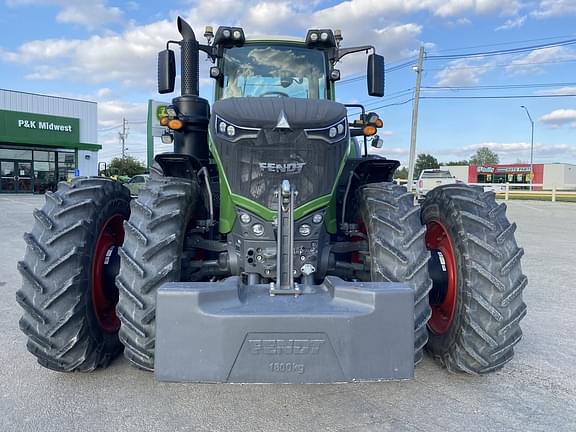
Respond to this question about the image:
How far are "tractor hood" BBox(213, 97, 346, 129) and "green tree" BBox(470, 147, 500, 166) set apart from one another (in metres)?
97.2

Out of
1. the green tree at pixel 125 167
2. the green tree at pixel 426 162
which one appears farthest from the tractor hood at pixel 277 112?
the green tree at pixel 426 162

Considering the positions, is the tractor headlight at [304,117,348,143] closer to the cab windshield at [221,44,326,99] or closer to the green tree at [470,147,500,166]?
the cab windshield at [221,44,326,99]

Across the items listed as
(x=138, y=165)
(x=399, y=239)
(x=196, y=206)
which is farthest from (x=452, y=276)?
(x=138, y=165)

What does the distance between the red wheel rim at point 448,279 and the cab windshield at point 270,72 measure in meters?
1.65

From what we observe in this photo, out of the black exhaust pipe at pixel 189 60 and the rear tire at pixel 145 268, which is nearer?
the rear tire at pixel 145 268

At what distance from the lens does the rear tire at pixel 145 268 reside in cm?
283

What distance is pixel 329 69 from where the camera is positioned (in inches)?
181

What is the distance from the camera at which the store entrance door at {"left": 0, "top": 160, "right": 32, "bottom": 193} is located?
33.7 metres

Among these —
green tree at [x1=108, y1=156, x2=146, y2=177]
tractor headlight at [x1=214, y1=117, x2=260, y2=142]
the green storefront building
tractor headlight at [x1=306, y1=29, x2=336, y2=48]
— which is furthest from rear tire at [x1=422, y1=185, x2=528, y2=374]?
green tree at [x1=108, y1=156, x2=146, y2=177]

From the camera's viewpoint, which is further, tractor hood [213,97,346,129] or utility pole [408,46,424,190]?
utility pole [408,46,424,190]

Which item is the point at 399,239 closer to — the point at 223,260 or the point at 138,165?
the point at 223,260

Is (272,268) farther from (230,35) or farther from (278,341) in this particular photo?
(230,35)

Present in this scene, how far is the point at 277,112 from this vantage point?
3094 millimetres

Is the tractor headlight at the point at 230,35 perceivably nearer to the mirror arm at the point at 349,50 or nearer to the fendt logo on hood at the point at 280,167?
the mirror arm at the point at 349,50
